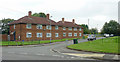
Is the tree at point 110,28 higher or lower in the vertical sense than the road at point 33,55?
higher

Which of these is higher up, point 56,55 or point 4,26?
point 4,26

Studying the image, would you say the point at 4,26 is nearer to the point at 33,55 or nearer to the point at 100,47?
the point at 100,47

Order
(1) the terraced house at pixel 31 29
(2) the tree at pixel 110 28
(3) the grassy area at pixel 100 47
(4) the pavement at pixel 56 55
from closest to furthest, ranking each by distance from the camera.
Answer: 1. (4) the pavement at pixel 56 55
2. (3) the grassy area at pixel 100 47
3. (1) the terraced house at pixel 31 29
4. (2) the tree at pixel 110 28

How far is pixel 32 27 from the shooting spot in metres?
42.2

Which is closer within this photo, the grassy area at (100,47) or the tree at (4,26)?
the grassy area at (100,47)

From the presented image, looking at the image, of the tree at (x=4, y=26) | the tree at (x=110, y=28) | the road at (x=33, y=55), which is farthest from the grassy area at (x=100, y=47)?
the tree at (x=110, y=28)

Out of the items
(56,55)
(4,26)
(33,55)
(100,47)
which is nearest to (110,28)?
(4,26)

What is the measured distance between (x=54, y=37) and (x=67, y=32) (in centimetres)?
1006

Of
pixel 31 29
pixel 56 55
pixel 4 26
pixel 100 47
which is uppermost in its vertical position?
pixel 4 26

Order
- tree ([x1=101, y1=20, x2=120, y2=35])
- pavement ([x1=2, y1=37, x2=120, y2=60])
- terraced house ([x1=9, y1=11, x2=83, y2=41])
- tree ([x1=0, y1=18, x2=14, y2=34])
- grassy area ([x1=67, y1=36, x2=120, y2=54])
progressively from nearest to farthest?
pavement ([x1=2, y1=37, x2=120, y2=60]), grassy area ([x1=67, y1=36, x2=120, y2=54]), terraced house ([x1=9, y1=11, x2=83, y2=41]), tree ([x1=0, y1=18, x2=14, y2=34]), tree ([x1=101, y1=20, x2=120, y2=35])

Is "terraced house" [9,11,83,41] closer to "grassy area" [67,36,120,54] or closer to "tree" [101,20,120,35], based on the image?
"grassy area" [67,36,120,54]

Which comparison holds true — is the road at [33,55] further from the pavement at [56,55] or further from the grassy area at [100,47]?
the grassy area at [100,47]

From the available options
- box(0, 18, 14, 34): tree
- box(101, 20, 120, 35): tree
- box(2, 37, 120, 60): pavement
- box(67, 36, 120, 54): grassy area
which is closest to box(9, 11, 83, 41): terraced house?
box(0, 18, 14, 34): tree

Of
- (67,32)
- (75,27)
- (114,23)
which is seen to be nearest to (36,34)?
(67,32)
